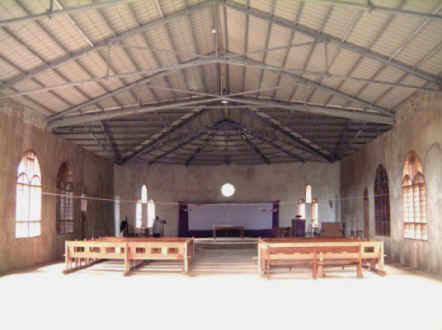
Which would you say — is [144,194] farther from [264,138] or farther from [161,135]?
[264,138]

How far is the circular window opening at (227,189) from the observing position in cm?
3116

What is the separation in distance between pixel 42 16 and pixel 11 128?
583cm

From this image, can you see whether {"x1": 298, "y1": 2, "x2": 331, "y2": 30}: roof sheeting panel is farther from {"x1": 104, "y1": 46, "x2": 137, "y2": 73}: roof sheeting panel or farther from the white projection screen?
the white projection screen

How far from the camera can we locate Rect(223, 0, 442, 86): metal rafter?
13289 mm

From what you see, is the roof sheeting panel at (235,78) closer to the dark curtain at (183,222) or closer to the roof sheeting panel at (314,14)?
the roof sheeting panel at (314,14)

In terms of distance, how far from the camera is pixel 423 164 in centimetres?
1482

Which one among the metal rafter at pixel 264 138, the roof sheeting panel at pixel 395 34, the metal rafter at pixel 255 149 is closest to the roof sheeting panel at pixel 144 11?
the roof sheeting panel at pixel 395 34

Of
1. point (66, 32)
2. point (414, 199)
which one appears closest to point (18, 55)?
point (66, 32)

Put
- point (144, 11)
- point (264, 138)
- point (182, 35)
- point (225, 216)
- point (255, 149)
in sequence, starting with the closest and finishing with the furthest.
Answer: point (144, 11)
point (182, 35)
point (264, 138)
point (255, 149)
point (225, 216)

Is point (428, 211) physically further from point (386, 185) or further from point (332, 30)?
point (332, 30)

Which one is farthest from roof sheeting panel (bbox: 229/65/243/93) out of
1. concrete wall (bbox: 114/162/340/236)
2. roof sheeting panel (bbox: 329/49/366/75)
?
concrete wall (bbox: 114/162/340/236)

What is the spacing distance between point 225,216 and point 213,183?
224 centimetres

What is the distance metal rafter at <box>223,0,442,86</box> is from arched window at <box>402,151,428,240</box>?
310 centimetres

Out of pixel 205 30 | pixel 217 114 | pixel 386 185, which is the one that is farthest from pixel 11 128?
pixel 386 185
